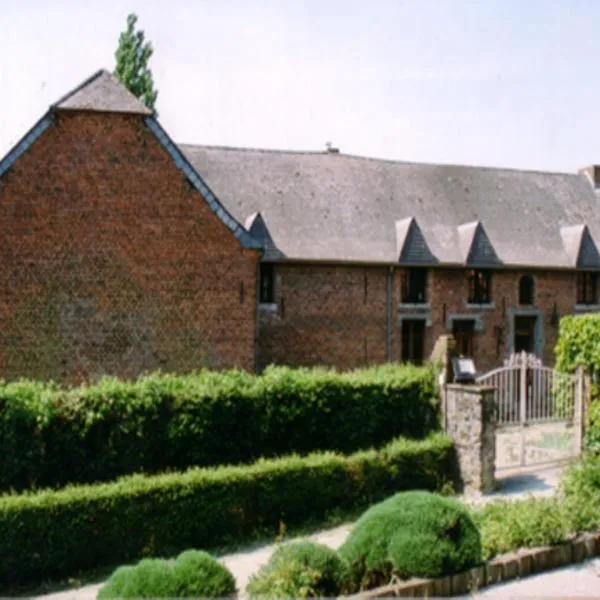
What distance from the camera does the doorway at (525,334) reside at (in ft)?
82.6

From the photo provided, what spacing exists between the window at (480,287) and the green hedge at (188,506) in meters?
12.4

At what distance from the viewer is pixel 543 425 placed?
16.0 metres

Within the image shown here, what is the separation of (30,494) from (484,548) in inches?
242

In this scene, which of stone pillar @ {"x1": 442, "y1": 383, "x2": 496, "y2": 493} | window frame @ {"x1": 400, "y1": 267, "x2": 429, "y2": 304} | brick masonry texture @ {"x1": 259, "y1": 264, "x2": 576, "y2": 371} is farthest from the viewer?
window frame @ {"x1": 400, "y1": 267, "x2": 429, "y2": 304}

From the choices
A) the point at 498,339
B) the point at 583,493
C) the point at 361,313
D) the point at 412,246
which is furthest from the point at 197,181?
the point at 498,339

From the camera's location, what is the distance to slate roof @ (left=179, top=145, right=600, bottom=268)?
→ 898 inches

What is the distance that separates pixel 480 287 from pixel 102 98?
14.2 metres

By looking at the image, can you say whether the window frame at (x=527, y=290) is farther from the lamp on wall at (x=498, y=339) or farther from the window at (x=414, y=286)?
the window at (x=414, y=286)

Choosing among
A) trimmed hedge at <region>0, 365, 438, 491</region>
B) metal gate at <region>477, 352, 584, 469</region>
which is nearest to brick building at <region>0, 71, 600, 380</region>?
trimmed hedge at <region>0, 365, 438, 491</region>

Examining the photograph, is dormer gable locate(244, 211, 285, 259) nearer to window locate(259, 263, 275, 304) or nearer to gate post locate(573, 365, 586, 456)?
window locate(259, 263, 275, 304)

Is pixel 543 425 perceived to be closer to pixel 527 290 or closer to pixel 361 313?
pixel 361 313

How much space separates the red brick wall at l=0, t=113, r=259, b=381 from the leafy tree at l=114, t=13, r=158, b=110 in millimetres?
15073

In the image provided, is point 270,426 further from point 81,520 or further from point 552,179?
point 552,179

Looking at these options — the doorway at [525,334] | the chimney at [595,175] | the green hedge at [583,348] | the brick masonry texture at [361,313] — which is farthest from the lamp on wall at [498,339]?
the chimney at [595,175]
